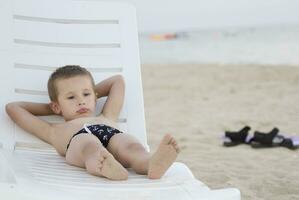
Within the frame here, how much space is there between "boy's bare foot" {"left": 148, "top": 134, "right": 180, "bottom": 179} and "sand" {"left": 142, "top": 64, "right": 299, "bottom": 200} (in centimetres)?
94

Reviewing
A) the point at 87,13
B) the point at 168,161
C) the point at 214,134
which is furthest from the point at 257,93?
the point at 168,161

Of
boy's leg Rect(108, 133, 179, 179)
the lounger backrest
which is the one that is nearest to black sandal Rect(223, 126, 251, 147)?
the lounger backrest

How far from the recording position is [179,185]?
1.92 meters

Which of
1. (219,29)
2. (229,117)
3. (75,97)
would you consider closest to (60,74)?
(75,97)

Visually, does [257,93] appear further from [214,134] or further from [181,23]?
[181,23]

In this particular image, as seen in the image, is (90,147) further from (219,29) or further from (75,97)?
(219,29)

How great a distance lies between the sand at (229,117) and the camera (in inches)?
125

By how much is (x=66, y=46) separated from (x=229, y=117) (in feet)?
9.49

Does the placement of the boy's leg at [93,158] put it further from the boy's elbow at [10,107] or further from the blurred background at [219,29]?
the blurred background at [219,29]

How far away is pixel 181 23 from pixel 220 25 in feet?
6.09

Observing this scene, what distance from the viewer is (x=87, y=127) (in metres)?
2.55

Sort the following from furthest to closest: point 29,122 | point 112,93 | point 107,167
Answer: point 112,93 → point 29,122 → point 107,167

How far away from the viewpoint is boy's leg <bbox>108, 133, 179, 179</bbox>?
1.99 meters

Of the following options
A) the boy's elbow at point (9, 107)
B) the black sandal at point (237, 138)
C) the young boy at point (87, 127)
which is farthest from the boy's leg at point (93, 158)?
the black sandal at point (237, 138)
